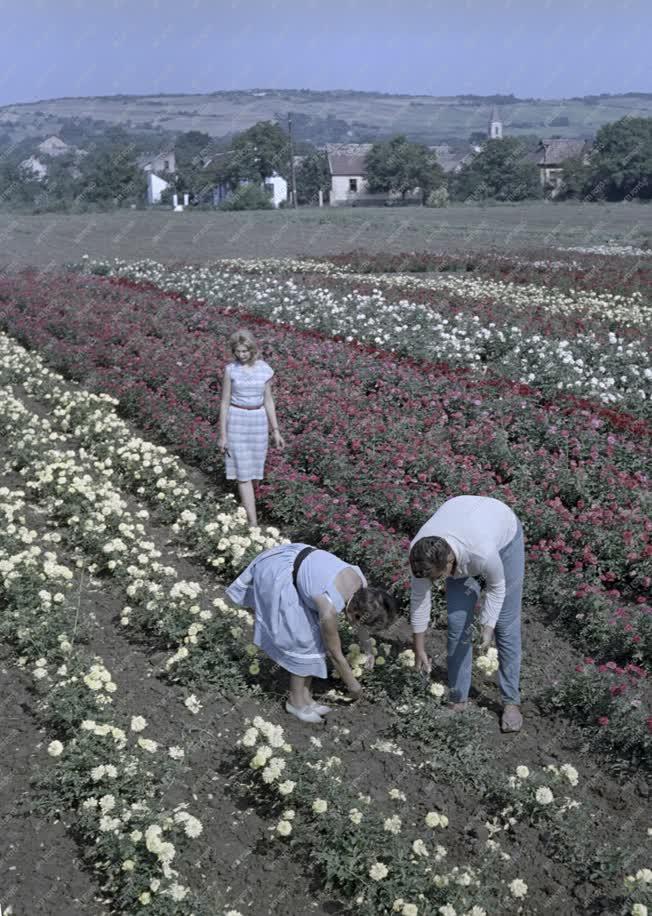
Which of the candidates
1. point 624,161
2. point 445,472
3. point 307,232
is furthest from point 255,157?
point 445,472

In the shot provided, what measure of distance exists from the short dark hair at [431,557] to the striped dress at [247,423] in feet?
9.70

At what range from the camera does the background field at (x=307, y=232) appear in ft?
98.7

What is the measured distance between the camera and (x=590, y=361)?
11.4m

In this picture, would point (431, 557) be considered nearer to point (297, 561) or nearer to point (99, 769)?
point (297, 561)

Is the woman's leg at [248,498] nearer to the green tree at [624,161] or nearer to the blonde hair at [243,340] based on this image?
the blonde hair at [243,340]

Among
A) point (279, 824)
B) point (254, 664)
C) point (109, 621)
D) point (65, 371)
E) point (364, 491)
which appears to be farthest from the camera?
point (65, 371)

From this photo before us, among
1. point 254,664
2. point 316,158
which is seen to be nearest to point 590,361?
point 254,664

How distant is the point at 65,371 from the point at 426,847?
10206 millimetres

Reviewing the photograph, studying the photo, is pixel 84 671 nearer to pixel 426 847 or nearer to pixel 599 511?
pixel 426 847

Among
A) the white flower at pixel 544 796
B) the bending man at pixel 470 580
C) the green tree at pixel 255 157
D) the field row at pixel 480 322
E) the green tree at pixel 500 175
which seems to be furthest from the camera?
the green tree at pixel 255 157

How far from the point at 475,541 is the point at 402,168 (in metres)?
72.3

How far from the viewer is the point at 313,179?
8462 centimetres

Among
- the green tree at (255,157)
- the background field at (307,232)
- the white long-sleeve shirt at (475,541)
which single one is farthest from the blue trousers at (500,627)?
the green tree at (255,157)

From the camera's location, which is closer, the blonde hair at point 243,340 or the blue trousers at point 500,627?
the blue trousers at point 500,627
